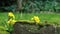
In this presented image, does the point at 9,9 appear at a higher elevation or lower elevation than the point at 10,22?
lower

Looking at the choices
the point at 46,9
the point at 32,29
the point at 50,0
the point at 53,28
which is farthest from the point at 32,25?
the point at 50,0

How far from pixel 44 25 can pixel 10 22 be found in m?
0.60

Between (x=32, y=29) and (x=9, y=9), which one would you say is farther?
(x=9, y=9)

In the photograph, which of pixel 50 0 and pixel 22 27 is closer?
pixel 22 27

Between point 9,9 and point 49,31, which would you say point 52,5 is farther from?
point 49,31

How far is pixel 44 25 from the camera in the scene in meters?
3.53

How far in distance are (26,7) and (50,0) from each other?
4.60ft

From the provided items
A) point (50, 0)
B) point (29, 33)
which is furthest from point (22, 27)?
point (50, 0)

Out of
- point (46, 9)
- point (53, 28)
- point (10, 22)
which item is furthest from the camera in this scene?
point (46, 9)

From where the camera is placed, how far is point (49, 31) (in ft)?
11.5

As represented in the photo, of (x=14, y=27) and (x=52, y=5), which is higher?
(x=14, y=27)

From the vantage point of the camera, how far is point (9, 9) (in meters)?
11.7

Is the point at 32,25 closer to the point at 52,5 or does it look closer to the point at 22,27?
the point at 22,27

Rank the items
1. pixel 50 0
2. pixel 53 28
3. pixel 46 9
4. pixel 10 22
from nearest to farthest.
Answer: pixel 53 28 → pixel 10 22 → pixel 46 9 → pixel 50 0
